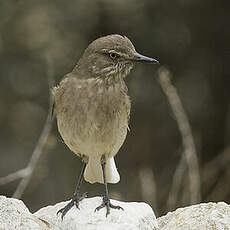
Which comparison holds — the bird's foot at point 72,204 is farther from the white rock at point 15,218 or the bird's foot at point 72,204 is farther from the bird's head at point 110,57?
the bird's head at point 110,57

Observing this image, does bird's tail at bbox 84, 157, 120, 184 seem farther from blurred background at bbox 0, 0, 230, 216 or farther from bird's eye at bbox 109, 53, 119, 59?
blurred background at bbox 0, 0, 230, 216

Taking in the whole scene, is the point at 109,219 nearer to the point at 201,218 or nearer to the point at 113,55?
the point at 201,218

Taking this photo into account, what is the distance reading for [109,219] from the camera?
19.2ft

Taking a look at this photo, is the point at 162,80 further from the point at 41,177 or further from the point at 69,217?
the point at 69,217

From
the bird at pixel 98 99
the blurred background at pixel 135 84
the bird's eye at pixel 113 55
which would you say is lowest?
the blurred background at pixel 135 84

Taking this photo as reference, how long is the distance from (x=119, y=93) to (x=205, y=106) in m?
3.97

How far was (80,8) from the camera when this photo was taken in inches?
389

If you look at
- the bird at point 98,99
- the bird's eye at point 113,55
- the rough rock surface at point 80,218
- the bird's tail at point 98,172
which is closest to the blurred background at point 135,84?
the bird's tail at point 98,172

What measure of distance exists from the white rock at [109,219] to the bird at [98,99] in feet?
0.44

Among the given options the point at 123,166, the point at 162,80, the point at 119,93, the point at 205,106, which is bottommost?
the point at 123,166

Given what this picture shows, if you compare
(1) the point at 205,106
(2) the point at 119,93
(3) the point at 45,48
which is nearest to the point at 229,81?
(1) the point at 205,106

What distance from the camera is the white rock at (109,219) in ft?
18.9

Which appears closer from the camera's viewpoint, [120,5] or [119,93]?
[119,93]

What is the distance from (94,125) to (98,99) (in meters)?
0.20
